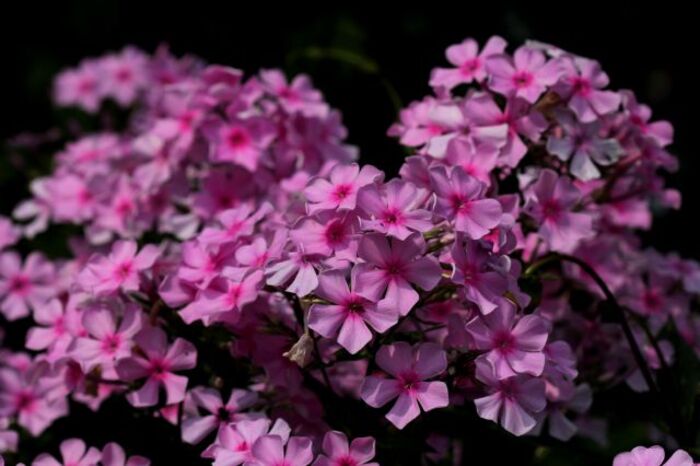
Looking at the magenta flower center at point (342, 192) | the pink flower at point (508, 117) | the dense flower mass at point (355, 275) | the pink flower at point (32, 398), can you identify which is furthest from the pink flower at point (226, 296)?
the pink flower at point (508, 117)

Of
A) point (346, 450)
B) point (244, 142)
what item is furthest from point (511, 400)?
point (244, 142)

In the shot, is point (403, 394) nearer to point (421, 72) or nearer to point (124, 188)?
point (124, 188)

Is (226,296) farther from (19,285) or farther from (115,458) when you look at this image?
(19,285)

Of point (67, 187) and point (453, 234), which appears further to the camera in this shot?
point (67, 187)

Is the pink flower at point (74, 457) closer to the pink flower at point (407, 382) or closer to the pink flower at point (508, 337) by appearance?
the pink flower at point (407, 382)

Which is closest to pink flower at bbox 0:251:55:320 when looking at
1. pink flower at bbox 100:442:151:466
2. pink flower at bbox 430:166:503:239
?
pink flower at bbox 100:442:151:466

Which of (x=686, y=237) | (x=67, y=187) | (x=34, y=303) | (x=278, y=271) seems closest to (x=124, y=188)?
(x=67, y=187)

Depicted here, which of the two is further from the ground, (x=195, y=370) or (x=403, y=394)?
(x=403, y=394)
